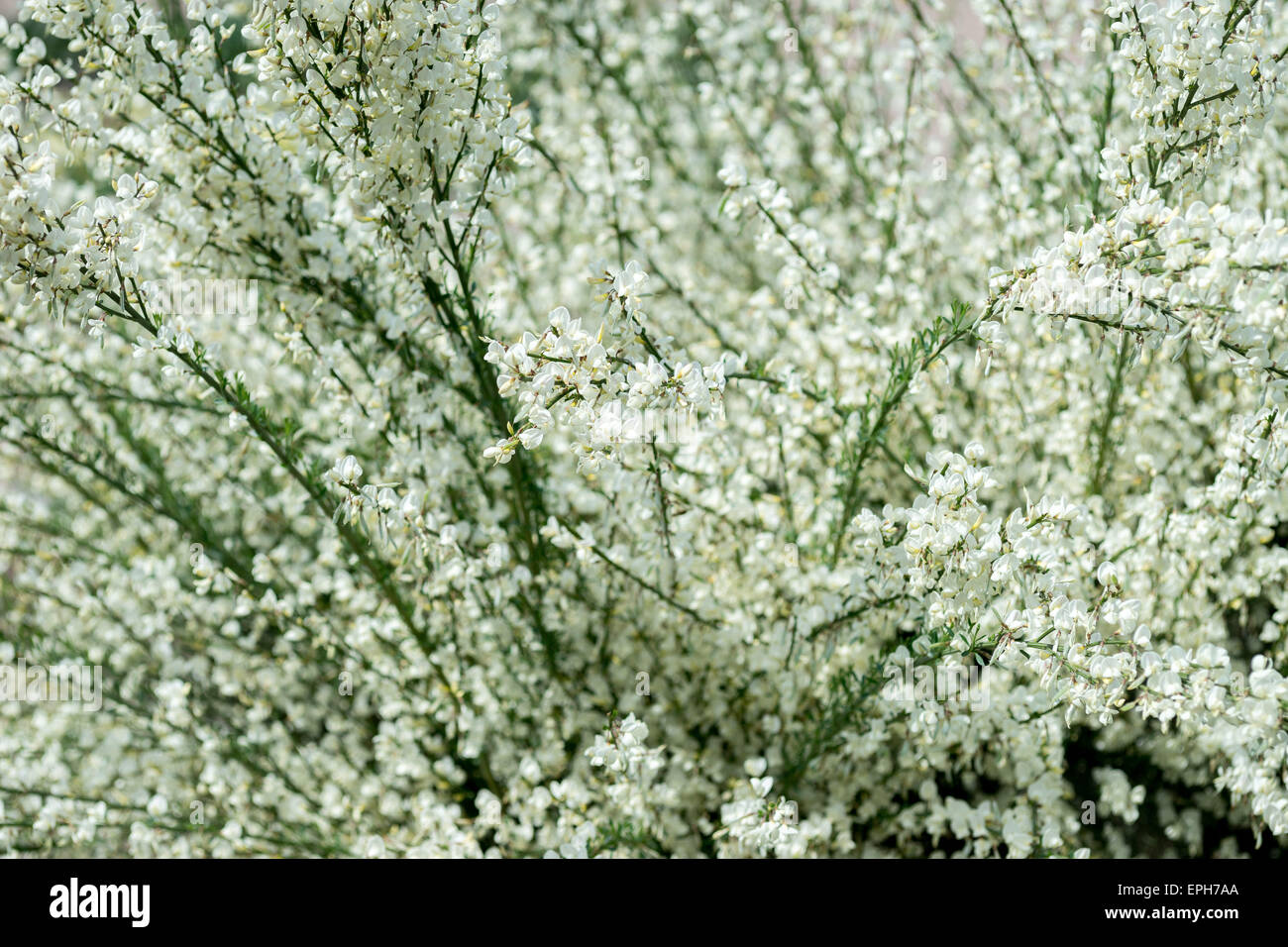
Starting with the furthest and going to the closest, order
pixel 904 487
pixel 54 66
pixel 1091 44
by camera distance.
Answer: pixel 904 487
pixel 1091 44
pixel 54 66

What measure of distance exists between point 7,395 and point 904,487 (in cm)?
205

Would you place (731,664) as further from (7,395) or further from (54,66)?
(54,66)

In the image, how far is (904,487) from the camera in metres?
2.69

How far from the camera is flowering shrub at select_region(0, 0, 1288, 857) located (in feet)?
5.21

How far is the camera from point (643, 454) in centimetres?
197

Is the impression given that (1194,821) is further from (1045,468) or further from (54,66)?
(54,66)

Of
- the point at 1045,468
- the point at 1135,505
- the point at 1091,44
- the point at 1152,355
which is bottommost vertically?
the point at 1135,505

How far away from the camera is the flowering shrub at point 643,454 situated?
159 cm
